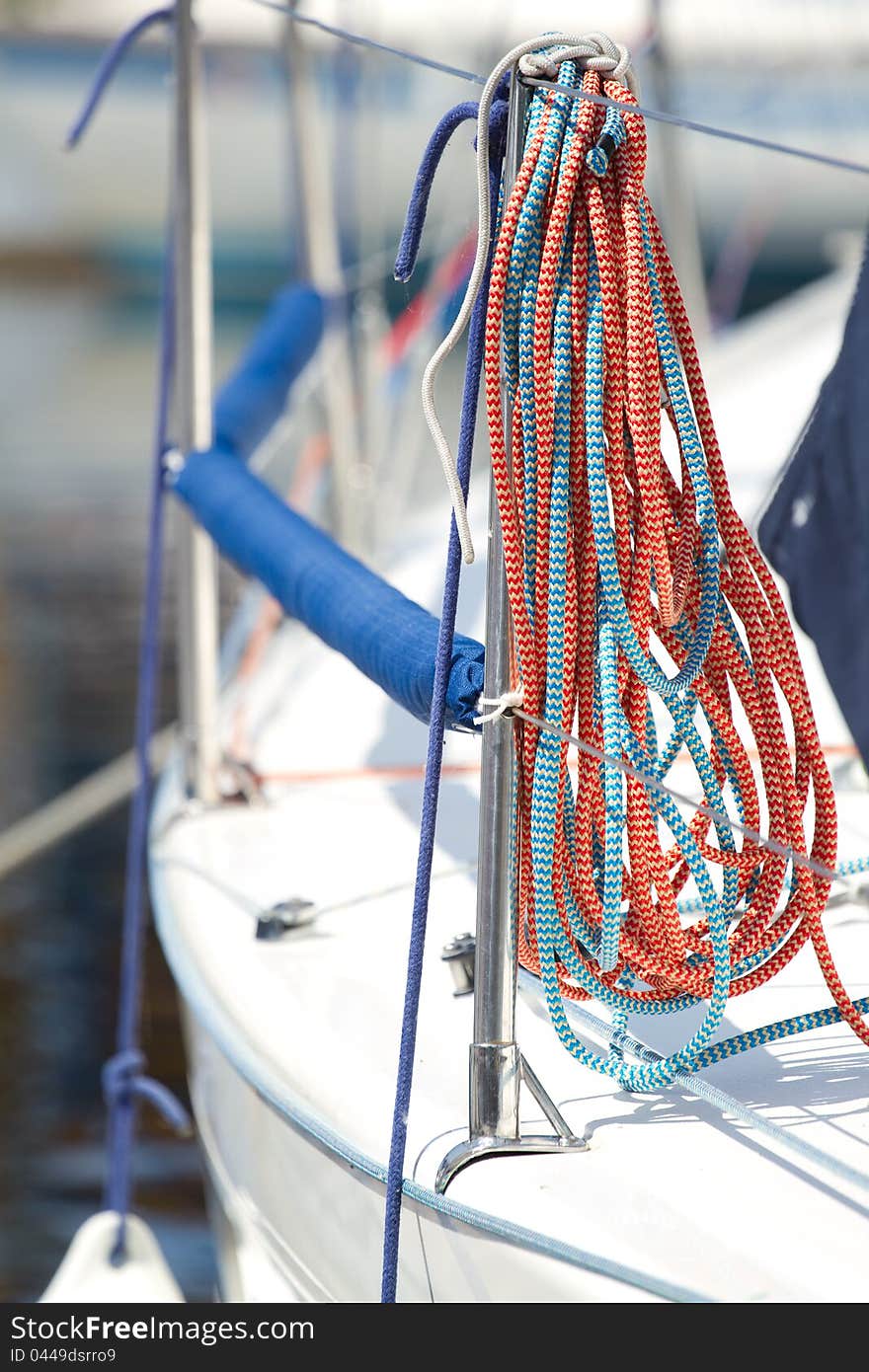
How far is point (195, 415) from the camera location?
83.5 inches

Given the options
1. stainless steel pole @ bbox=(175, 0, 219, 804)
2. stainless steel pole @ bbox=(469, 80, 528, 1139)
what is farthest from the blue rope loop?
stainless steel pole @ bbox=(175, 0, 219, 804)

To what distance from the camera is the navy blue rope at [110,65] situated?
2.12 meters

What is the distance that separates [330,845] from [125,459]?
9.10m

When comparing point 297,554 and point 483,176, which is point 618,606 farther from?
point 297,554

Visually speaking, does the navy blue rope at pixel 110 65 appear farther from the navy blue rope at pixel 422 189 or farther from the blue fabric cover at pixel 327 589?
the navy blue rope at pixel 422 189

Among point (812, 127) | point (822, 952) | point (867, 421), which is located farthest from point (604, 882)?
point (812, 127)

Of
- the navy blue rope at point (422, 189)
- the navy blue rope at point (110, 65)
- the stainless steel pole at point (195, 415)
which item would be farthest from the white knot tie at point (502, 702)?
the navy blue rope at point (110, 65)

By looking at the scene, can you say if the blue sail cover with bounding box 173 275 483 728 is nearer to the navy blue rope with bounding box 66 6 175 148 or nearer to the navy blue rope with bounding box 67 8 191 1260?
the navy blue rope with bounding box 67 8 191 1260

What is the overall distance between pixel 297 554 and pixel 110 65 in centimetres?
92

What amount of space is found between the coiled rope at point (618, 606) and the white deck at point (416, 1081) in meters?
0.09

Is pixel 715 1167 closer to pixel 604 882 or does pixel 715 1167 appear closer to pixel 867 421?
pixel 604 882

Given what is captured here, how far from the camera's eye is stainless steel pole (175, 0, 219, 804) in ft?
6.80

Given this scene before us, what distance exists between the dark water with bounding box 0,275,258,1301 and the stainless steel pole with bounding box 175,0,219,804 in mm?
1092

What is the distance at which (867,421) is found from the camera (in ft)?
4.48
